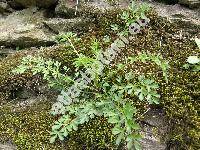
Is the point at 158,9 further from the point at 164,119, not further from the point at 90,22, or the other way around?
the point at 164,119

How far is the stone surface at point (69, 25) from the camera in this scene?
399 cm

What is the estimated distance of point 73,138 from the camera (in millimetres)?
3086

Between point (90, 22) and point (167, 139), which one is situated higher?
point (90, 22)

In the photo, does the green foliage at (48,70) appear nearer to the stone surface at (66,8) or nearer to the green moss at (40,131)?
the green moss at (40,131)

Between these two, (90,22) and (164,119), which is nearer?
(164,119)

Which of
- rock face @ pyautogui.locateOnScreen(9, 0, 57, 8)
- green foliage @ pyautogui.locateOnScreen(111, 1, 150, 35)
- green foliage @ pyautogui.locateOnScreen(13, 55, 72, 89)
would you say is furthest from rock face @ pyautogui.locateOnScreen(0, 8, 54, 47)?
green foliage @ pyautogui.locateOnScreen(111, 1, 150, 35)

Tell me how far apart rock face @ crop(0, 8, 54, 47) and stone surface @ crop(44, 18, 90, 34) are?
3.5 inches

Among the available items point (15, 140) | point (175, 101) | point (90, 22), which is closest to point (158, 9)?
point (90, 22)

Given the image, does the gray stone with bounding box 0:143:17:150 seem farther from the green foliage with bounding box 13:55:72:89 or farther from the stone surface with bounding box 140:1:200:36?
the stone surface with bounding box 140:1:200:36

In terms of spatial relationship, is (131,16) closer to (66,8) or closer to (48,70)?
(66,8)

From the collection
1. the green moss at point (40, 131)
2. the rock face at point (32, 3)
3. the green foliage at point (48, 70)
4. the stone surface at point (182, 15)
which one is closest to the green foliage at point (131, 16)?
the stone surface at point (182, 15)

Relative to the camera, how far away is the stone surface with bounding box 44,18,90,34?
13.1ft

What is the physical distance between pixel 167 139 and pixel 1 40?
211 centimetres

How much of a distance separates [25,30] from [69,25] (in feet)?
1.61
